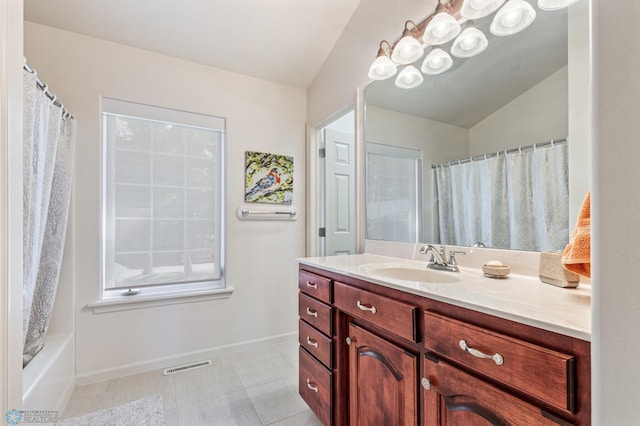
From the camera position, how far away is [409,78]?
1675 millimetres

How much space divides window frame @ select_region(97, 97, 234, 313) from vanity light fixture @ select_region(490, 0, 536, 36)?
77.3 inches

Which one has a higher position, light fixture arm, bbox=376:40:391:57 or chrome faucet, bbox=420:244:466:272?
light fixture arm, bbox=376:40:391:57

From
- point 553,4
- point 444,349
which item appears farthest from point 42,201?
point 553,4

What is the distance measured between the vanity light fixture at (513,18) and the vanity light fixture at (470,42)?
67 mm

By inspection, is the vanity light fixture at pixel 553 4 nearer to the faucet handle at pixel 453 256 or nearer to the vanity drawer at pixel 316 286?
the faucet handle at pixel 453 256

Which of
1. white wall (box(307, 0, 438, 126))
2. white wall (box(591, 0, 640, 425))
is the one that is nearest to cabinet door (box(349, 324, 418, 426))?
white wall (box(591, 0, 640, 425))

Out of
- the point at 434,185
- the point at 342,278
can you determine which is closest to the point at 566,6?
the point at 434,185

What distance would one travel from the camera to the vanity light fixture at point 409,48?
4.95ft

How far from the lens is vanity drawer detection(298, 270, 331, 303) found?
4.54 ft

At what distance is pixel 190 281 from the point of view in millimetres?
2303

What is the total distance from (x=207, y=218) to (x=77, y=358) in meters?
1.25

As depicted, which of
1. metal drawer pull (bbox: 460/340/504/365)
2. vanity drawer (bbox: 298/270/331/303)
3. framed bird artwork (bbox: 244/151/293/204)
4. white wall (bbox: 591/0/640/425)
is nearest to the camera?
white wall (bbox: 591/0/640/425)

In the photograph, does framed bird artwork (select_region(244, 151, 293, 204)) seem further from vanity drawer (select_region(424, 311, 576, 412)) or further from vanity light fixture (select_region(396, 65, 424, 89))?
vanity drawer (select_region(424, 311, 576, 412))

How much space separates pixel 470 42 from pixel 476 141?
0.47 metres
